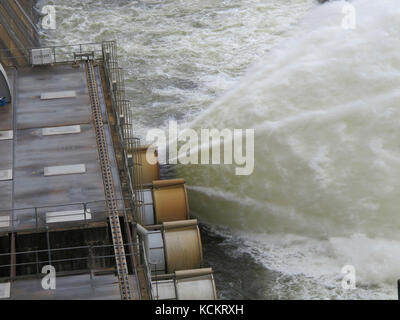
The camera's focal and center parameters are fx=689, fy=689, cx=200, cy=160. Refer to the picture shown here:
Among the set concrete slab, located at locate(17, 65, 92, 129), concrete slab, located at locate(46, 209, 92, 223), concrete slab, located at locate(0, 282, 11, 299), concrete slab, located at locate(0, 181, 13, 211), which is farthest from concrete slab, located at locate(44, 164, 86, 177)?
concrete slab, located at locate(0, 282, 11, 299)

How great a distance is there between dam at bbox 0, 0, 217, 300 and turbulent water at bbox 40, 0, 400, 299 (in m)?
3.61

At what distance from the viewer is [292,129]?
3797 cm

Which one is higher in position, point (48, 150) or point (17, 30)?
point (17, 30)

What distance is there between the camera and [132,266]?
80.1 feet

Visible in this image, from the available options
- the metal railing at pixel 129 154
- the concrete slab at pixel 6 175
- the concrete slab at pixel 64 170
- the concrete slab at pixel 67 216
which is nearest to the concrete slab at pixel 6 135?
the concrete slab at pixel 6 175

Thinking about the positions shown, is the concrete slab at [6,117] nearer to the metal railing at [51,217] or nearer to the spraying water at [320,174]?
the metal railing at [51,217]

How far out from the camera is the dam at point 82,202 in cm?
2389

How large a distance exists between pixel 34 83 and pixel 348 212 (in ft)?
57.9

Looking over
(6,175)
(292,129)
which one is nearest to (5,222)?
(6,175)

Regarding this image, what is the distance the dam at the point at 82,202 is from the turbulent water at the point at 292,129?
361 centimetres

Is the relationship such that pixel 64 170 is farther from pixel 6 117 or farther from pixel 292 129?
pixel 292 129

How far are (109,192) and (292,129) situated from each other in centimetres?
1389

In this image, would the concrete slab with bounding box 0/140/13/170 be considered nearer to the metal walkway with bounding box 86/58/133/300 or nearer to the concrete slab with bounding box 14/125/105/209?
the concrete slab with bounding box 14/125/105/209

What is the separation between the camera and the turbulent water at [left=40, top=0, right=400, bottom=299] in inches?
1258
